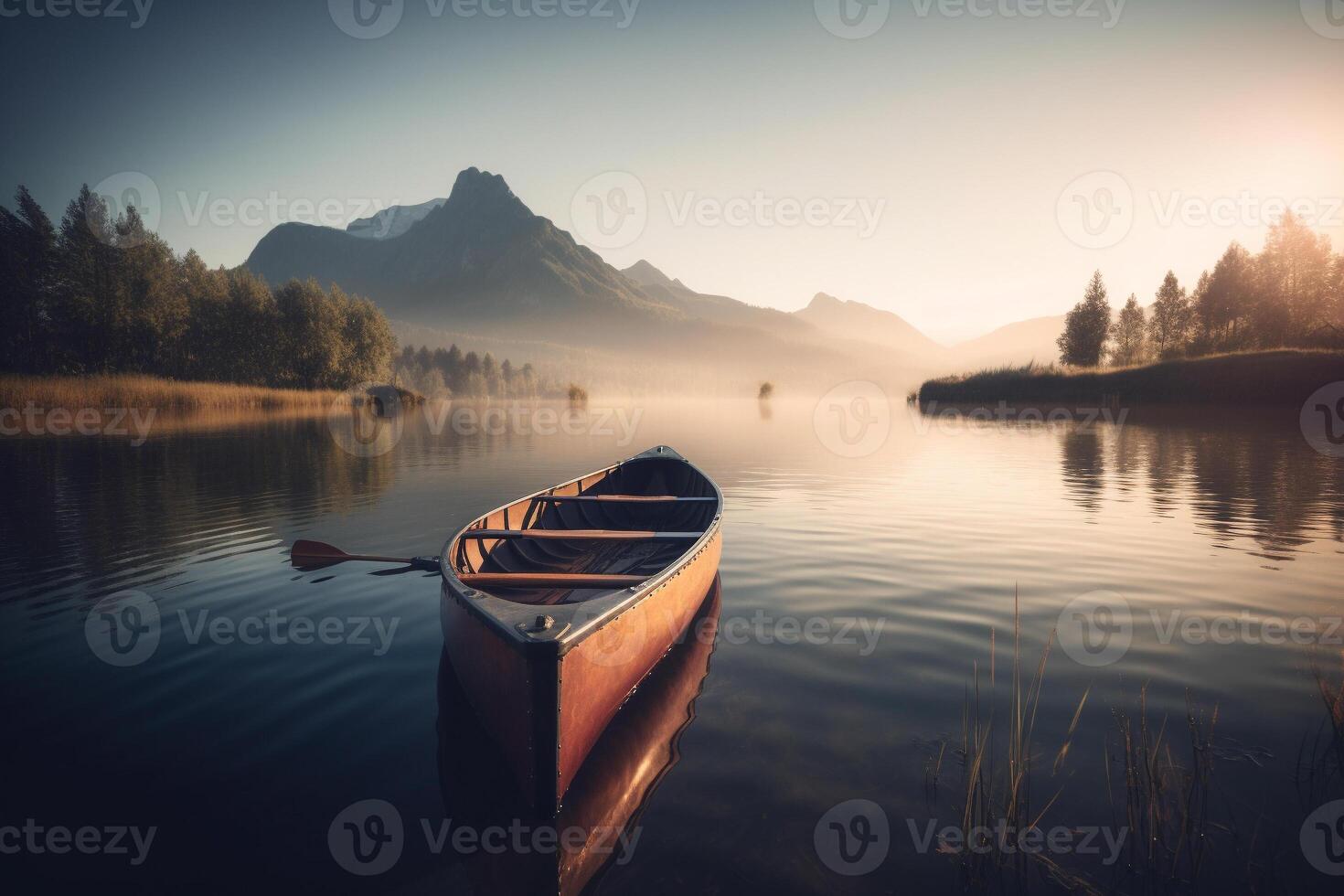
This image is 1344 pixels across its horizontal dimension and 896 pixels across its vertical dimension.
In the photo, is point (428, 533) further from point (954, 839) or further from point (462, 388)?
point (462, 388)

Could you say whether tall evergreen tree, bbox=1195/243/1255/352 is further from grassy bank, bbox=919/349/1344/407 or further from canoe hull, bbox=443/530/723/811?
canoe hull, bbox=443/530/723/811

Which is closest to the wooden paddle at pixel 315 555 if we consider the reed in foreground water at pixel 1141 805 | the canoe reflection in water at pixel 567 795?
the canoe reflection in water at pixel 567 795

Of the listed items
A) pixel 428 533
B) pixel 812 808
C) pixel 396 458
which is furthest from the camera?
pixel 396 458

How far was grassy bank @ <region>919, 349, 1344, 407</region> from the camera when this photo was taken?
39375 millimetres

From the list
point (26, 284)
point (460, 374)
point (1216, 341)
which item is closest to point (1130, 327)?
point (1216, 341)

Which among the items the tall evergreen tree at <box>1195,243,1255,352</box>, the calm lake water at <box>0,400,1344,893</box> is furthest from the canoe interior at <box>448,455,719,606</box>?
the tall evergreen tree at <box>1195,243,1255,352</box>

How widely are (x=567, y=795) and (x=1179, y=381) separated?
57.7 meters

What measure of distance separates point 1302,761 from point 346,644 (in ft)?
32.5

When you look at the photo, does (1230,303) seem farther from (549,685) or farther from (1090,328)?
(549,685)

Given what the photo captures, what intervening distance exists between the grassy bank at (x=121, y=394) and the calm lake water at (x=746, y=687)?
2891 cm

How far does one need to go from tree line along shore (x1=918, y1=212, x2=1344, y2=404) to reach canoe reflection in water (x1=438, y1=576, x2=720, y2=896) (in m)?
55.6

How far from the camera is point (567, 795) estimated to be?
442 centimetres

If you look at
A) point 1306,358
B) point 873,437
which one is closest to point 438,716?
point 873,437

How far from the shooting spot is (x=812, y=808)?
4.28 meters
